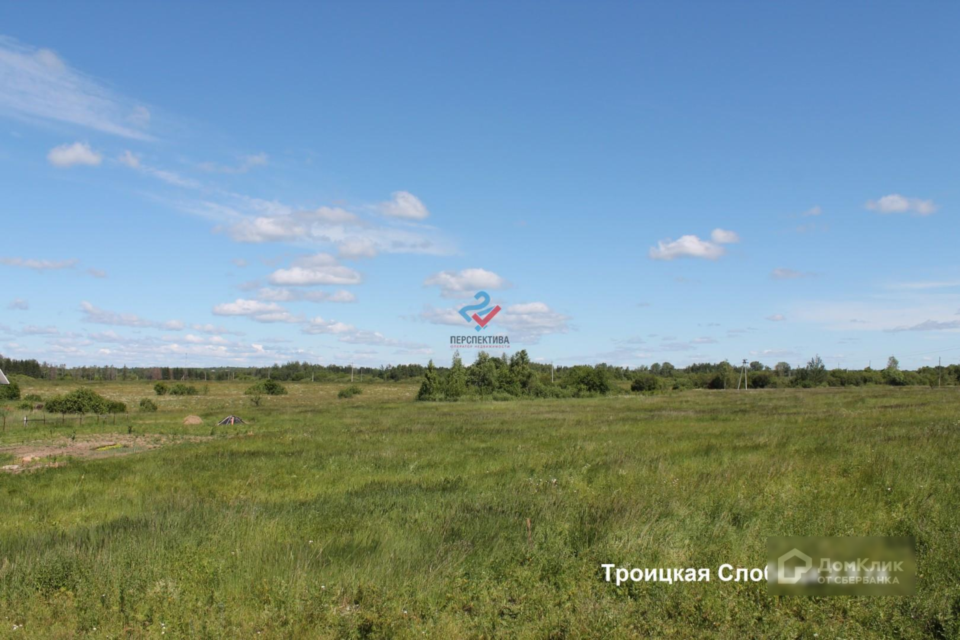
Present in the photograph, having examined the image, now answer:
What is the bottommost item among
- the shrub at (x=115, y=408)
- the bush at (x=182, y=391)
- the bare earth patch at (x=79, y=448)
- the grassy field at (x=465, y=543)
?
the bush at (x=182, y=391)

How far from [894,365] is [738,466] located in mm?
134271

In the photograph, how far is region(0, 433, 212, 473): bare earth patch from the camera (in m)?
17.1

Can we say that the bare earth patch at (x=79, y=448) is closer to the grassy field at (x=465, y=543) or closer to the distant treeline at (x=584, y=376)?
the grassy field at (x=465, y=543)

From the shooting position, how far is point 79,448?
69.7ft

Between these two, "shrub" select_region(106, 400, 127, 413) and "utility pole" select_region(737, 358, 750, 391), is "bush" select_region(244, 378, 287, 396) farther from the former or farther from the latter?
"utility pole" select_region(737, 358, 750, 391)

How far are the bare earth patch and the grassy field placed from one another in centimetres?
310

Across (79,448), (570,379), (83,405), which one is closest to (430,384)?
(570,379)

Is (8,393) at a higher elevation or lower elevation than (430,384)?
lower

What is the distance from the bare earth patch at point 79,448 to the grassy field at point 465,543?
3.10 meters

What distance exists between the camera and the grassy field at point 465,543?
5504 mm

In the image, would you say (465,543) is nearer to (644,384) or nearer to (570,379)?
(570,379)

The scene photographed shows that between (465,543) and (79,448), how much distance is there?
1986 centimetres

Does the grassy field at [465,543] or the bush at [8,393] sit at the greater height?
the grassy field at [465,543]

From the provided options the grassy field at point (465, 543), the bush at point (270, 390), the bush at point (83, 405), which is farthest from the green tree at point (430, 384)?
the grassy field at point (465, 543)
